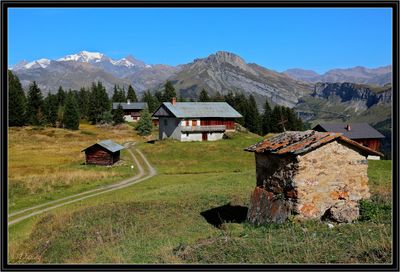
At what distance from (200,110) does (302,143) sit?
211 ft

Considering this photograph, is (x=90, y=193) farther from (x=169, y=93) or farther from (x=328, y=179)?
(x=169, y=93)

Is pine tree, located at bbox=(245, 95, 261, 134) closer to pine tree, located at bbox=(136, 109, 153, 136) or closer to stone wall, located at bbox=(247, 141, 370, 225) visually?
pine tree, located at bbox=(136, 109, 153, 136)

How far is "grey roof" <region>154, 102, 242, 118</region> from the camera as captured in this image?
77.9 meters

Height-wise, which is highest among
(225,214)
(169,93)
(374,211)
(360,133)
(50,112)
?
(169,93)

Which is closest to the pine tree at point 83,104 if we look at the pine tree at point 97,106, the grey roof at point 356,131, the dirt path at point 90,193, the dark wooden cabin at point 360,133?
the pine tree at point 97,106

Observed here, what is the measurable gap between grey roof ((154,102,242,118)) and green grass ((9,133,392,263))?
45.2 metres

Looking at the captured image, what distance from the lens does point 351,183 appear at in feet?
54.0

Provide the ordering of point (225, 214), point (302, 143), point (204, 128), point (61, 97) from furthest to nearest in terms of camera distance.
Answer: point (61, 97) → point (204, 128) → point (225, 214) → point (302, 143)

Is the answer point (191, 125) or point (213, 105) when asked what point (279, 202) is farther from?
point (213, 105)

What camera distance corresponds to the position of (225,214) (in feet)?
70.5

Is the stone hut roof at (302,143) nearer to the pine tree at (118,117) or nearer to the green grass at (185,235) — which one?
the green grass at (185,235)

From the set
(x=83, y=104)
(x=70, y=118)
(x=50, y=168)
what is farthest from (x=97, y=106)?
(x=50, y=168)

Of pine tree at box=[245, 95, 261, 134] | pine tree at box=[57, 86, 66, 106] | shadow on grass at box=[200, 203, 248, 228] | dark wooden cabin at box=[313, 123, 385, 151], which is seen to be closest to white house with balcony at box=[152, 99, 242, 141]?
dark wooden cabin at box=[313, 123, 385, 151]

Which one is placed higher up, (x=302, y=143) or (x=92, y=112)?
(x=92, y=112)
